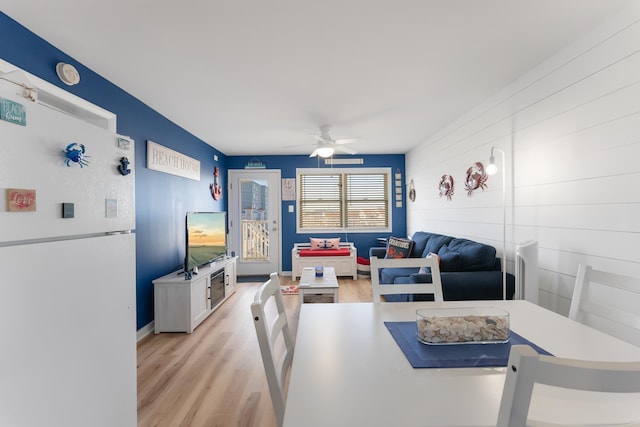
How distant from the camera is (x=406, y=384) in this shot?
904mm

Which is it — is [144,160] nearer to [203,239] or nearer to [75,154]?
[203,239]

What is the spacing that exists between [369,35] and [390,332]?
1906 millimetres

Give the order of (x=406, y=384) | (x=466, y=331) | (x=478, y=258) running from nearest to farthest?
(x=406, y=384), (x=466, y=331), (x=478, y=258)

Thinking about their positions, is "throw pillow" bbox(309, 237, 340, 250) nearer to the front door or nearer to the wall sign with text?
the front door

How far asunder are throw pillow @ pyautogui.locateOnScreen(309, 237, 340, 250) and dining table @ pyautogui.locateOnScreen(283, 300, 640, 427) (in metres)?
4.71

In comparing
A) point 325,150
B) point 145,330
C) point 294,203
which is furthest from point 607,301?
point 294,203

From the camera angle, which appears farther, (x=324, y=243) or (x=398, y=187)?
(x=398, y=187)

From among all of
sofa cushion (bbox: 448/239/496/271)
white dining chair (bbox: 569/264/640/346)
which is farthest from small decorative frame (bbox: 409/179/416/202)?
white dining chair (bbox: 569/264/640/346)

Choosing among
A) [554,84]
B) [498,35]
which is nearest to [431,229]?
[554,84]

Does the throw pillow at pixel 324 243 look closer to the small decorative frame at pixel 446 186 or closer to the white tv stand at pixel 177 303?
the small decorative frame at pixel 446 186

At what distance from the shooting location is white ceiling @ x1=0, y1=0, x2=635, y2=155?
6.13ft

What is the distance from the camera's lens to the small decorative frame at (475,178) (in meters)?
3.52

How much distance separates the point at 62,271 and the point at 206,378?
5.64ft

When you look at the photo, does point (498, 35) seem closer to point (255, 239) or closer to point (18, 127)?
point (18, 127)
